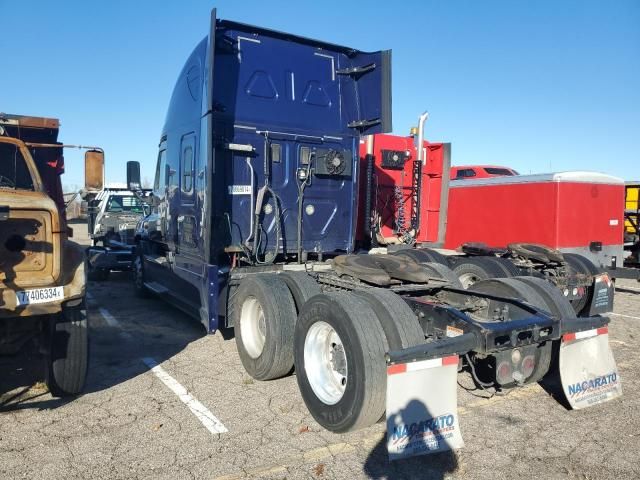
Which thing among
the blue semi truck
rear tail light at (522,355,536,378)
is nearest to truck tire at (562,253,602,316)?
the blue semi truck

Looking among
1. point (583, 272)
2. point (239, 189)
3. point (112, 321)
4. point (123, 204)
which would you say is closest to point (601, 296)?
point (583, 272)

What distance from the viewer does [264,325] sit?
209 inches

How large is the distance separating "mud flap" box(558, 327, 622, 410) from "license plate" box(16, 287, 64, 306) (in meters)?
4.00

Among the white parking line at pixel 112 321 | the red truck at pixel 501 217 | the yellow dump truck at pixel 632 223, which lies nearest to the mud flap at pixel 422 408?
the red truck at pixel 501 217

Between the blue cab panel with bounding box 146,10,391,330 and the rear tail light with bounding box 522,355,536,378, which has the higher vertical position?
the blue cab panel with bounding box 146,10,391,330

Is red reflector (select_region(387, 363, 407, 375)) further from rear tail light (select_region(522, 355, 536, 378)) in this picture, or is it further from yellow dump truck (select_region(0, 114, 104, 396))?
yellow dump truck (select_region(0, 114, 104, 396))

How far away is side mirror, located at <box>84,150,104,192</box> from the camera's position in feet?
17.5

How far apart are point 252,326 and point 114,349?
2.02m

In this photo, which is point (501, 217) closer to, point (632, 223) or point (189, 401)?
point (632, 223)

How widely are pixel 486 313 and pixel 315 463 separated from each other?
2092 mm

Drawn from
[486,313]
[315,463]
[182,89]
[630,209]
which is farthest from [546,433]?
[630,209]

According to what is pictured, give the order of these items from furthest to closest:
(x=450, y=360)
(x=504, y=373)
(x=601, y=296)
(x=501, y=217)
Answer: (x=501, y=217) < (x=601, y=296) < (x=504, y=373) < (x=450, y=360)

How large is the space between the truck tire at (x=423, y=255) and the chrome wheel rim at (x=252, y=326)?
8.65 feet

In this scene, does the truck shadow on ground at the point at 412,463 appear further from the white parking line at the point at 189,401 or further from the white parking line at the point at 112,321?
the white parking line at the point at 112,321
